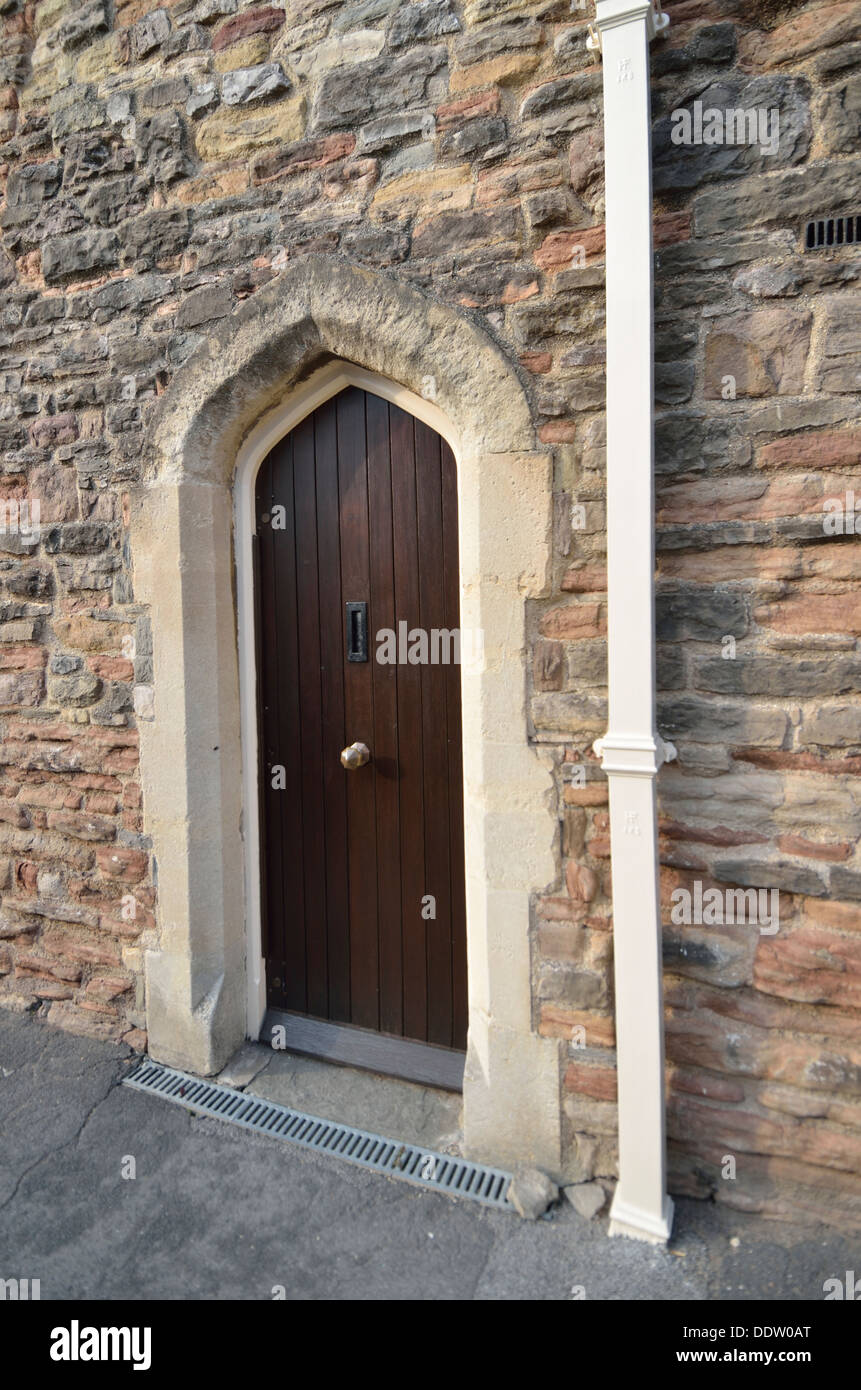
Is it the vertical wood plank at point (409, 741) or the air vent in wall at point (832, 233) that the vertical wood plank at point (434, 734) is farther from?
the air vent in wall at point (832, 233)

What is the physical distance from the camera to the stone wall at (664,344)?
2.08 metres

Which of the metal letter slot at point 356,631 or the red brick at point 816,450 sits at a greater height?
the red brick at point 816,450

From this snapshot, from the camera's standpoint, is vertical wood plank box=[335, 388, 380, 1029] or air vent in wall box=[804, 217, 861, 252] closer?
air vent in wall box=[804, 217, 861, 252]

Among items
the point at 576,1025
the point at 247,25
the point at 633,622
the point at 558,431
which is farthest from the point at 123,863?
the point at 247,25

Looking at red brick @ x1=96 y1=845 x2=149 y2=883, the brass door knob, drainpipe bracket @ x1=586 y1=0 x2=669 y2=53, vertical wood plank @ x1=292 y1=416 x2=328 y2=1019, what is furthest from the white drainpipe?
red brick @ x1=96 y1=845 x2=149 y2=883

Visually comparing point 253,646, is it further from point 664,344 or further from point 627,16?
point 627,16

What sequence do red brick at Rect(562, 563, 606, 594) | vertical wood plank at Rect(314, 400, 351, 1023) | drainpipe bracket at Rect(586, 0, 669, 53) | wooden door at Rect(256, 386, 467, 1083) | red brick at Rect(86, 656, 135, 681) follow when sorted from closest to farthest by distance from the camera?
drainpipe bracket at Rect(586, 0, 669, 53)
red brick at Rect(562, 563, 606, 594)
wooden door at Rect(256, 386, 467, 1083)
vertical wood plank at Rect(314, 400, 351, 1023)
red brick at Rect(86, 656, 135, 681)

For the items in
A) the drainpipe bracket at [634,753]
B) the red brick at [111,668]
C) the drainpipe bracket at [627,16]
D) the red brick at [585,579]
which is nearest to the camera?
the drainpipe bracket at [627,16]

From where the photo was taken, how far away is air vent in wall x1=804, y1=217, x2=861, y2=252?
2.01 m

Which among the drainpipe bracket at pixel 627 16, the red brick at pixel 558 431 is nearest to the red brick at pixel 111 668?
the red brick at pixel 558 431

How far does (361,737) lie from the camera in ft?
9.68

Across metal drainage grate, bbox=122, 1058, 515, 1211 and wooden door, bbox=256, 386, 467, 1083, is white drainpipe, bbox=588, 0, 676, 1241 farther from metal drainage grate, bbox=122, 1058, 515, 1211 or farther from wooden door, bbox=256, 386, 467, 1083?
wooden door, bbox=256, 386, 467, 1083

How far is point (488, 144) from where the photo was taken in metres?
2.38

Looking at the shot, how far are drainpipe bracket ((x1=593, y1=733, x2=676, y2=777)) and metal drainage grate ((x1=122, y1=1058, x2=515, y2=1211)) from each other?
1.43 meters
